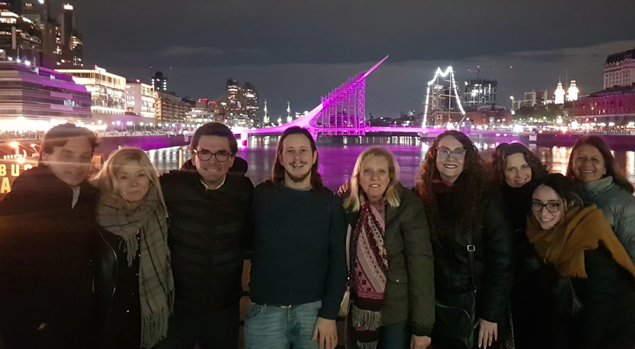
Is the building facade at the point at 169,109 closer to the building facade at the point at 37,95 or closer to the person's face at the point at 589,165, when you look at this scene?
the building facade at the point at 37,95

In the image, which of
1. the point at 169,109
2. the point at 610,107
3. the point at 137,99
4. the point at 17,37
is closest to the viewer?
the point at 610,107

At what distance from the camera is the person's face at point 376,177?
2301 mm

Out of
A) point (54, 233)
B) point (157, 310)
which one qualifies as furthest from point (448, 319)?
point (54, 233)

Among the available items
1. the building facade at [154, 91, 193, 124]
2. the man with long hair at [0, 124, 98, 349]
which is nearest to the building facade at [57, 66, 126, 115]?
the building facade at [154, 91, 193, 124]

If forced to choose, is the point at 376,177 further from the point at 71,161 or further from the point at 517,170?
the point at 71,161

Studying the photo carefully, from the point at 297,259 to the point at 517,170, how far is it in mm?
1315

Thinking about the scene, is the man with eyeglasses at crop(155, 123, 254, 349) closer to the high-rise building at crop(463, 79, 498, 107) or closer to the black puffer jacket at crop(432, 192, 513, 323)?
the black puffer jacket at crop(432, 192, 513, 323)

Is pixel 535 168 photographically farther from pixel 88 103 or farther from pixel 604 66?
pixel 604 66

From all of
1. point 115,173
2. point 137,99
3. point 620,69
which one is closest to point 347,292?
point 115,173

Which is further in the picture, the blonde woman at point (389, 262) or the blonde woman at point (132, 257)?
the blonde woman at point (389, 262)

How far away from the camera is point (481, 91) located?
7574 inches

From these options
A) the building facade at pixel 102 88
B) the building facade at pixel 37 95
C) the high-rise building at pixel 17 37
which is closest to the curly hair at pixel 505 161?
the building facade at pixel 37 95

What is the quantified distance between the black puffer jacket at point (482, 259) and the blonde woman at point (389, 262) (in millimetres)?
151

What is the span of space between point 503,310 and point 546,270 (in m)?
0.28
